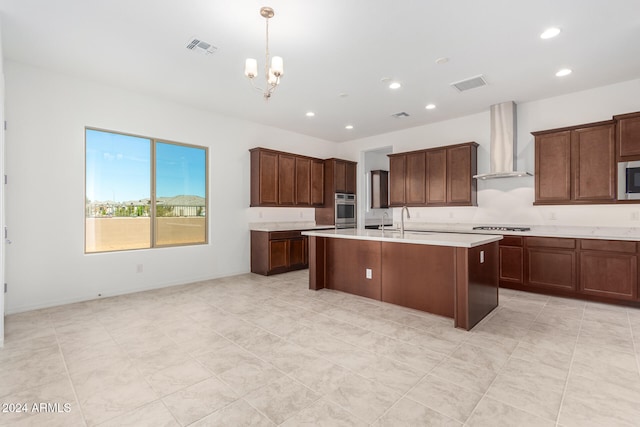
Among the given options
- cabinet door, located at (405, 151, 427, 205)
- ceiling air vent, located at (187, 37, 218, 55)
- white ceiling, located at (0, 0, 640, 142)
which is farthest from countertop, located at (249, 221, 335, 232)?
ceiling air vent, located at (187, 37, 218, 55)

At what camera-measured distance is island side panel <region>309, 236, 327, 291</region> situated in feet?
15.1

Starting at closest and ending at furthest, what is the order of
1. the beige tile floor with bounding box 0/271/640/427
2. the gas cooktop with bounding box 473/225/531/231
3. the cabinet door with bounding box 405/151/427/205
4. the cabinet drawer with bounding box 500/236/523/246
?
1. the beige tile floor with bounding box 0/271/640/427
2. the cabinet drawer with bounding box 500/236/523/246
3. the gas cooktop with bounding box 473/225/531/231
4. the cabinet door with bounding box 405/151/427/205

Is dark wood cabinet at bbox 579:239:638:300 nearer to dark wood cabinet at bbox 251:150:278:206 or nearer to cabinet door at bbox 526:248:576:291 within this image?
cabinet door at bbox 526:248:576:291

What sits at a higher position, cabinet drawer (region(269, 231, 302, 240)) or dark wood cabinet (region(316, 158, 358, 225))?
dark wood cabinet (region(316, 158, 358, 225))

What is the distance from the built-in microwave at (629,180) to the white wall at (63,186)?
5.11m

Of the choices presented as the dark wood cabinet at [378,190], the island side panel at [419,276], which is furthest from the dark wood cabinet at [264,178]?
the dark wood cabinet at [378,190]

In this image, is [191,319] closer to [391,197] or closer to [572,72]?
[391,197]

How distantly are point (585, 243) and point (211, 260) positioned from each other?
5.62m

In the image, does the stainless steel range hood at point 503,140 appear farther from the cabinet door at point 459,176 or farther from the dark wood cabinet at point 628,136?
the dark wood cabinet at point 628,136

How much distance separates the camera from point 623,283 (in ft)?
12.3

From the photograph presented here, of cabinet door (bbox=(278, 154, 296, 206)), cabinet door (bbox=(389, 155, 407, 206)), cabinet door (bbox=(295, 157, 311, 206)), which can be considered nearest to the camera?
cabinet door (bbox=(278, 154, 296, 206))

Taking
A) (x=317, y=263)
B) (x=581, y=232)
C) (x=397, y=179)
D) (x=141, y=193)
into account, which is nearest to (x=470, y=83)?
(x=397, y=179)

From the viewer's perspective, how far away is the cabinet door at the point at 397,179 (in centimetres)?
625

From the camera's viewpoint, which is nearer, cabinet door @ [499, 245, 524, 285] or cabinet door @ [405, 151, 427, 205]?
cabinet door @ [499, 245, 524, 285]
